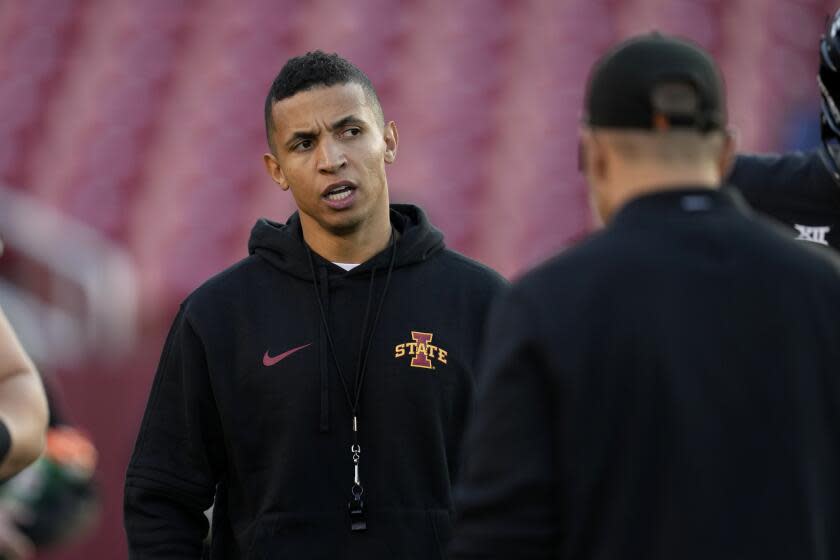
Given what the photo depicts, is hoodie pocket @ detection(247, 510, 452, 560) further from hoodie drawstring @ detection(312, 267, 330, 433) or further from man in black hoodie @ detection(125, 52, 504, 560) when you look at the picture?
hoodie drawstring @ detection(312, 267, 330, 433)

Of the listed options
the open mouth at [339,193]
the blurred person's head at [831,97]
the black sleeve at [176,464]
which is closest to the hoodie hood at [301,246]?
the open mouth at [339,193]

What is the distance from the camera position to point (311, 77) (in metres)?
2.85

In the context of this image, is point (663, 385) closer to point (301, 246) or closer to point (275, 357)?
point (275, 357)

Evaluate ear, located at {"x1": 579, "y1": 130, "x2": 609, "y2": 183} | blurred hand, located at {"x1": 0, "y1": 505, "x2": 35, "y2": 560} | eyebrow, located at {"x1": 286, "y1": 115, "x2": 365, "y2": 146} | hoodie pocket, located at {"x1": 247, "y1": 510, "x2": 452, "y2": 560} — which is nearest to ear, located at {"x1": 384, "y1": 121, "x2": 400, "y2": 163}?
eyebrow, located at {"x1": 286, "y1": 115, "x2": 365, "y2": 146}

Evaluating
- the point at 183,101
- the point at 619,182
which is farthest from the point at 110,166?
the point at 619,182

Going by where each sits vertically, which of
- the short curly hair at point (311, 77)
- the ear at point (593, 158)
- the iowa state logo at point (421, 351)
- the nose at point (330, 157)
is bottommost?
the iowa state logo at point (421, 351)

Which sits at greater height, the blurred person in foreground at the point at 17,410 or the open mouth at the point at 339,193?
the open mouth at the point at 339,193

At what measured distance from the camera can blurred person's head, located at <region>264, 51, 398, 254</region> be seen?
2801mm

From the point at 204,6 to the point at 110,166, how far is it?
1523 millimetres

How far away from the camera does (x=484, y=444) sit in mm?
1854

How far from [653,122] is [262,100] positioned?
24.7ft

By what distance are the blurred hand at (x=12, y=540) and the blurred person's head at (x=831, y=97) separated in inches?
80.1

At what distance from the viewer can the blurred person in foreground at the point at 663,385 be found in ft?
5.84

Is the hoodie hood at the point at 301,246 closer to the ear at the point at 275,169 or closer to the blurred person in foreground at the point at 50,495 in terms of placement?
the ear at the point at 275,169
